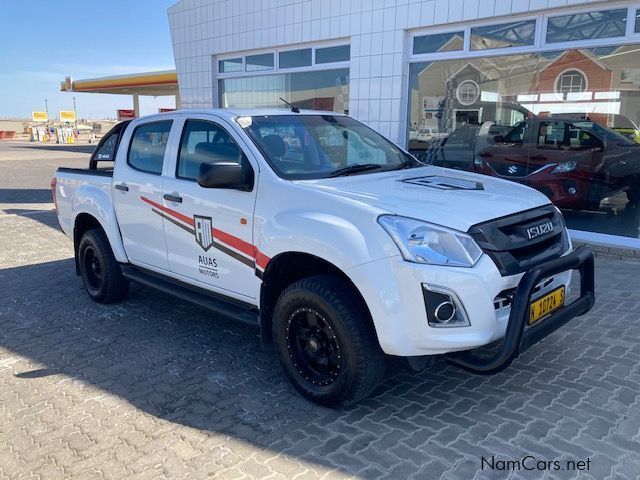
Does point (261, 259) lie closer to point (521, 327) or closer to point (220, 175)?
point (220, 175)

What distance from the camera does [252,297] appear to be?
372cm

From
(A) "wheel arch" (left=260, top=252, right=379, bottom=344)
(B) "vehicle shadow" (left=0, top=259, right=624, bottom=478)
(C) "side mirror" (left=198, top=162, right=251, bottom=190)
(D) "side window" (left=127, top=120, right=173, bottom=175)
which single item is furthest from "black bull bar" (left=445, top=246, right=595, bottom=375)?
(D) "side window" (left=127, top=120, right=173, bottom=175)

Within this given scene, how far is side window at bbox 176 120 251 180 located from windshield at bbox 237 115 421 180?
18cm

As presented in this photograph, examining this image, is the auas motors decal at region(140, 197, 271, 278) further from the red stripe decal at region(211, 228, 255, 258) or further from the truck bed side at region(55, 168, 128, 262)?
the truck bed side at region(55, 168, 128, 262)

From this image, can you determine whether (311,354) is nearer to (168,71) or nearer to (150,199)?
(150,199)

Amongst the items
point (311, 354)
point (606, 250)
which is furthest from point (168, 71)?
point (311, 354)

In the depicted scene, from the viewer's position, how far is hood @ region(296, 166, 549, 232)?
303cm

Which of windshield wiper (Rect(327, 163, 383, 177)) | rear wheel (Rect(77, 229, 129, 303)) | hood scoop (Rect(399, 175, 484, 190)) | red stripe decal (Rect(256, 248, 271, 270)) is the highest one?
windshield wiper (Rect(327, 163, 383, 177))

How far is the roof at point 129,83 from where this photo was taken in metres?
26.0

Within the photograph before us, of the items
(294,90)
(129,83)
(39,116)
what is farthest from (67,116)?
(294,90)

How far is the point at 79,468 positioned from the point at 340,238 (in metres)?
1.84

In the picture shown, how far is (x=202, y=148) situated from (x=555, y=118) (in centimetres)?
525

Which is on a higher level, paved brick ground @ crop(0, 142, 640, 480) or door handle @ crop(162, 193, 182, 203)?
door handle @ crop(162, 193, 182, 203)

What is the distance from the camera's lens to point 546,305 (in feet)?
10.6
